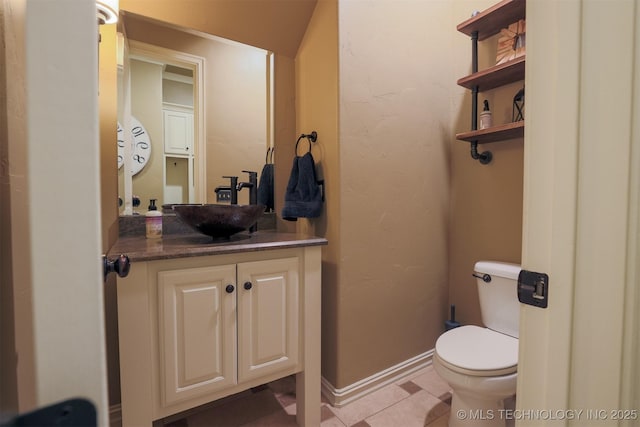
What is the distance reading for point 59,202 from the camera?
10.8 inches

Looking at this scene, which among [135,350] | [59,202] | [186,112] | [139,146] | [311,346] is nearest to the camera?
[59,202]

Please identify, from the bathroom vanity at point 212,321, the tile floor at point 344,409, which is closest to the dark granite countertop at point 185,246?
the bathroom vanity at point 212,321

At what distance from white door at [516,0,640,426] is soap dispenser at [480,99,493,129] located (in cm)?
128

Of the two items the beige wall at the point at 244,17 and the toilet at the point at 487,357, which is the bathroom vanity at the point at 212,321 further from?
the beige wall at the point at 244,17

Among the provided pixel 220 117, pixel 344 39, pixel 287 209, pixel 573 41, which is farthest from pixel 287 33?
pixel 573 41

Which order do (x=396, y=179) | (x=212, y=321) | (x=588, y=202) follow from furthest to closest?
(x=396, y=179), (x=212, y=321), (x=588, y=202)

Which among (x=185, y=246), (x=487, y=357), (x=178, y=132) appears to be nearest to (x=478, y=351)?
(x=487, y=357)

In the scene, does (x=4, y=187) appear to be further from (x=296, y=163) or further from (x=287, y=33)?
(x=287, y=33)

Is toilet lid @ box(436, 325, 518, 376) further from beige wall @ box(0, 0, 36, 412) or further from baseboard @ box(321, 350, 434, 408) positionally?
beige wall @ box(0, 0, 36, 412)

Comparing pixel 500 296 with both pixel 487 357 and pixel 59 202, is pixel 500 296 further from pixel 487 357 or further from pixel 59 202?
pixel 59 202

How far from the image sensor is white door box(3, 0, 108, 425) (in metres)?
0.27

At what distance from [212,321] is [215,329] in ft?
0.12

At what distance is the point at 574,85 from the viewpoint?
21.0 inches

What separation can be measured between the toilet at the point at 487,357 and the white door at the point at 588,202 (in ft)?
2.48
